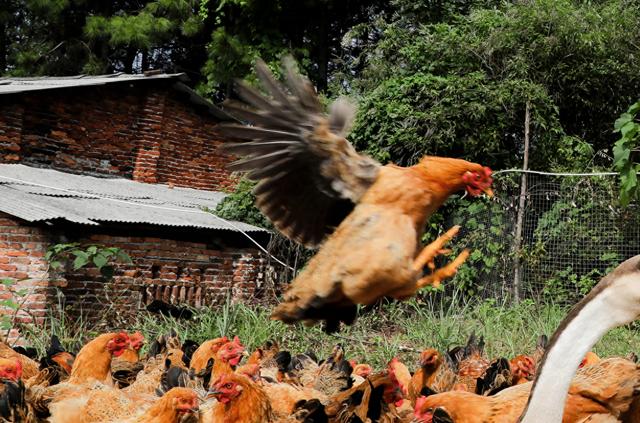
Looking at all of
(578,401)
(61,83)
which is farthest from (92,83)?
(578,401)

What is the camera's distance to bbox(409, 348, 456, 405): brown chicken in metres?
6.43

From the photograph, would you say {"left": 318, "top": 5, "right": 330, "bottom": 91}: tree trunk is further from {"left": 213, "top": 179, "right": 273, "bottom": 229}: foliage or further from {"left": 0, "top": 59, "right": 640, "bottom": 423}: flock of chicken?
{"left": 0, "top": 59, "right": 640, "bottom": 423}: flock of chicken

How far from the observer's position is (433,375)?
6.71 metres

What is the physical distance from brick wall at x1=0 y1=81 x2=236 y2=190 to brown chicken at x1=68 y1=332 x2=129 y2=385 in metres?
9.54

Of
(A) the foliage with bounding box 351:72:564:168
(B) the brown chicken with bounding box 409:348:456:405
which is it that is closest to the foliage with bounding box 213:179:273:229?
(A) the foliage with bounding box 351:72:564:168

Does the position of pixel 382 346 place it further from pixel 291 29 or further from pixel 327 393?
pixel 291 29

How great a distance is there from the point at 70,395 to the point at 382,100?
31.9 feet

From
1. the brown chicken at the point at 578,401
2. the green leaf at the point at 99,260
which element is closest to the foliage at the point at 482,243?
the green leaf at the point at 99,260

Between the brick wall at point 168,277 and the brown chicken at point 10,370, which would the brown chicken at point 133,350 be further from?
the brick wall at point 168,277

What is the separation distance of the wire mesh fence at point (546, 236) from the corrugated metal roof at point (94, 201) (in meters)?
4.20

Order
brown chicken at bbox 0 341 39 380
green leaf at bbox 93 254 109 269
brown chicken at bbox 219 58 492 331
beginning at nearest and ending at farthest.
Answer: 1. brown chicken at bbox 219 58 492 331
2. brown chicken at bbox 0 341 39 380
3. green leaf at bbox 93 254 109 269

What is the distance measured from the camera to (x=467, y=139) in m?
13.7

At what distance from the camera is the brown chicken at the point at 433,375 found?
253 inches

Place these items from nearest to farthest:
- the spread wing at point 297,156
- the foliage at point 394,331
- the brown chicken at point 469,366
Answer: the spread wing at point 297,156 → the brown chicken at point 469,366 → the foliage at point 394,331
